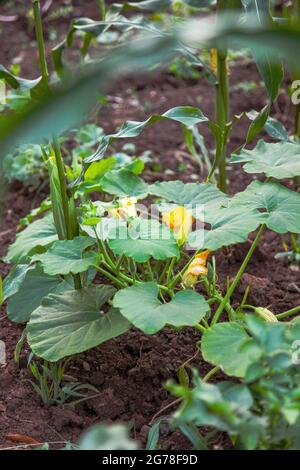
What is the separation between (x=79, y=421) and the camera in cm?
132

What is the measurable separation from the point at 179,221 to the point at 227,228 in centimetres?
14

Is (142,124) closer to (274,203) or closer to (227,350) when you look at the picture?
(274,203)

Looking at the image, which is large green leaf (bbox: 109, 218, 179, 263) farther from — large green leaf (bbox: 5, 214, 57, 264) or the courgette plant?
large green leaf (bbox: 5, 214, 57, 264)

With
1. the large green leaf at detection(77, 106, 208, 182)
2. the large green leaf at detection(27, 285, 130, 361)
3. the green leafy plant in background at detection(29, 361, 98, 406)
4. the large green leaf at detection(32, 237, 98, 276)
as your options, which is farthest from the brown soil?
the large green leaf at detection(77, 106, 208, 182)

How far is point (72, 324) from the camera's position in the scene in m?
1.36

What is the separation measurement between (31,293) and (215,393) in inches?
26.3

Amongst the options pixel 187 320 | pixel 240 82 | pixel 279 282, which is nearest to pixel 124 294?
pixel 187 320

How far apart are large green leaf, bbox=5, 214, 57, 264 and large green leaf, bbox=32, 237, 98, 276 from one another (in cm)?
14

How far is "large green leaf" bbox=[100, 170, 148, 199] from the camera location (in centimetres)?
155

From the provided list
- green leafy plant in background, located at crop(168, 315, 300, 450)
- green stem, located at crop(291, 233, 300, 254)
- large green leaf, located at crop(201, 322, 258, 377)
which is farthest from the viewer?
green stem, located at crop(291, 233, 300, 254)

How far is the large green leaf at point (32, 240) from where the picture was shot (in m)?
1.54

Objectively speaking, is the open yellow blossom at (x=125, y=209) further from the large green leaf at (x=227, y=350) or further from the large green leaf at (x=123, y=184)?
the large green leaf at (x=227, y=350)

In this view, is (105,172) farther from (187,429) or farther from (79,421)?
(187,429)

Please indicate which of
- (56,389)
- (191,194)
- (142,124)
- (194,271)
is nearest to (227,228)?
(194,271)
